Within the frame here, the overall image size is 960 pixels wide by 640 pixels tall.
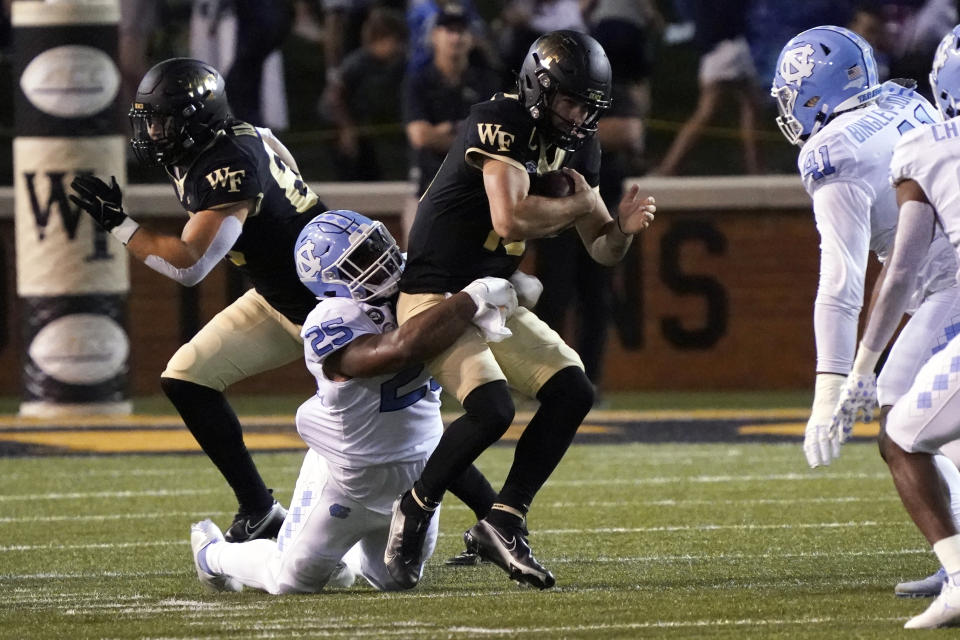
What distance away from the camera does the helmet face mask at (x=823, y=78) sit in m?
4.71

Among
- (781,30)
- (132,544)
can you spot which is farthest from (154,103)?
(781,30)

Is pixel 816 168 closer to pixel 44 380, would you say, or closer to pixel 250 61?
pixel 44 380

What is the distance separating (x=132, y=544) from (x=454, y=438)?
158cm

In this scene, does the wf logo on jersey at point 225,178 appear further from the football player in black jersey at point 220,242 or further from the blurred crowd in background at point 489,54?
the blurred crowd in background at point 489,54

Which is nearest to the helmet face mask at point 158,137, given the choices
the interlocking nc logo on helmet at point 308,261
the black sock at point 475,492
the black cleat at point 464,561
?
the interlocking nc logo on helmet at point 308,261

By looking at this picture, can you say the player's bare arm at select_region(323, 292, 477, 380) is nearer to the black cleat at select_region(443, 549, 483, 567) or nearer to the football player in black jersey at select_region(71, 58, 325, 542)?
the football player in black jersey at select_region(71, 58, 325, 542)

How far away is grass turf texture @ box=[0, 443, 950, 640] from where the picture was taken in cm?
411

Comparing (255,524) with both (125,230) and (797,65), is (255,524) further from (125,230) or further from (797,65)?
(797,65)

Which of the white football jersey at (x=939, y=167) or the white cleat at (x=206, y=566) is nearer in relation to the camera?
the white football jersey at (x=939, y=167)

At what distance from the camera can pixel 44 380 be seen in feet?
31.2

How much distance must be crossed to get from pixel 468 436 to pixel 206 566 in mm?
784

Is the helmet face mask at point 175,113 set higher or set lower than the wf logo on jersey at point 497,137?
lower

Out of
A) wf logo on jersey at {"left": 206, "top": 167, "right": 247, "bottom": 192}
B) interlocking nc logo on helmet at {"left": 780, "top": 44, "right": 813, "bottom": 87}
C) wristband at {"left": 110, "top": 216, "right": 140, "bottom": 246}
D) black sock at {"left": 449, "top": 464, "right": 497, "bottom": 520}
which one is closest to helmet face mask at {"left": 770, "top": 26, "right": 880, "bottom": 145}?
interlocking nc logo on helmet at {"left": 780, "top": 44, "right": 813, "bottom": 87}

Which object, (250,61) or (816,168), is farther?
(250,61)
